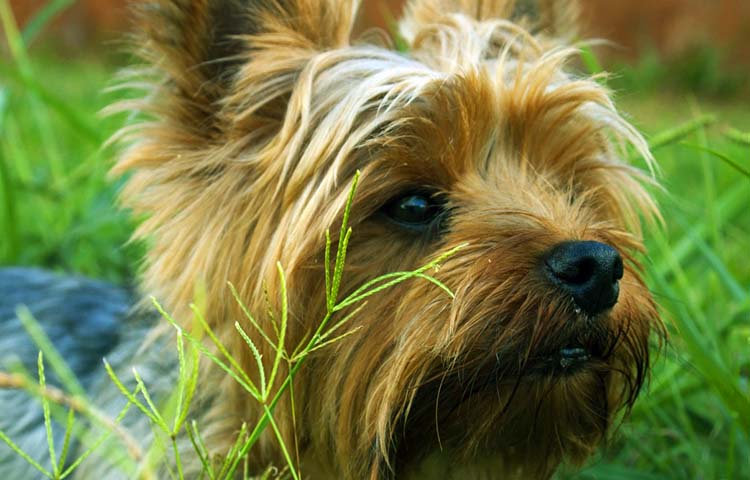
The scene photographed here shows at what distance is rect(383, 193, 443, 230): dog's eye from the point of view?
8.14 feet

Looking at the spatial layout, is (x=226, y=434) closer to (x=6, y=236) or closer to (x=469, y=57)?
(x=469, y=57)

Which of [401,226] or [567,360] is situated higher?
[401,226]

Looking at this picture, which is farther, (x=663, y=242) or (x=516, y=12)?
(x=663, y=242)

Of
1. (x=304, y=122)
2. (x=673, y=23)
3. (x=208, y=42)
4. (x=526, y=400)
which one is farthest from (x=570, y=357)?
(x=673, y=23)

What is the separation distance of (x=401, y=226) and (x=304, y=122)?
1.29 ft

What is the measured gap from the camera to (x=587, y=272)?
2135 mm

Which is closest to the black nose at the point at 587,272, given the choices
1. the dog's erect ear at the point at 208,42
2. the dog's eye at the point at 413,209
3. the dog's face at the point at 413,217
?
the dog's face at the point at 413,217

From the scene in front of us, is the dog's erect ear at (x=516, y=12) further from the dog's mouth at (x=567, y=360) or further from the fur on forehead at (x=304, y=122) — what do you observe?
the dog's mouth at (x=567, y=360)

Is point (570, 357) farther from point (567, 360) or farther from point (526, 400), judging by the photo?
point (526, 400)

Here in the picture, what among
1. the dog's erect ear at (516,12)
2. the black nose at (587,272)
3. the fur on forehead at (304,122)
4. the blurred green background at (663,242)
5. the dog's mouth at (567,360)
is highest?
the dog's erect ear at (516,12)

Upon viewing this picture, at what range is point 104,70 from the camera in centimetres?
1277

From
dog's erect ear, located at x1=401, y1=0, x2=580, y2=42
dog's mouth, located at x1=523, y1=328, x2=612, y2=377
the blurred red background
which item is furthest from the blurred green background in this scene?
the blurred red background

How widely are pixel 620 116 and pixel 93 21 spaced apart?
1252 cm

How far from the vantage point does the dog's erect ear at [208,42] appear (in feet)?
8.69
